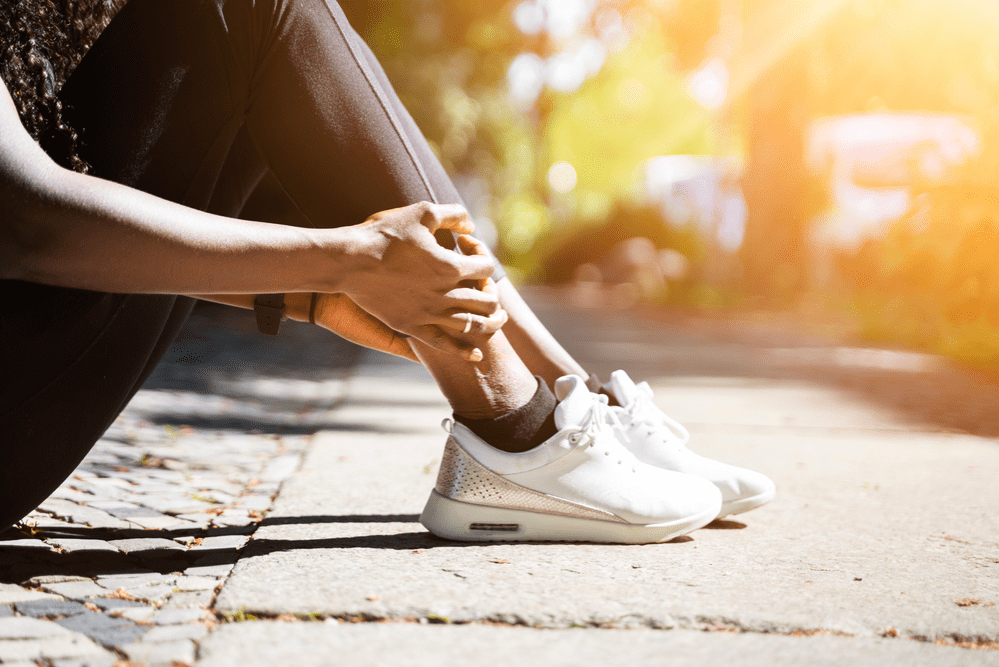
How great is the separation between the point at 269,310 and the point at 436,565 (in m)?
0.55

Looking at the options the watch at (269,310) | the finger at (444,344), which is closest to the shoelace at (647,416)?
the finger at (444,344)

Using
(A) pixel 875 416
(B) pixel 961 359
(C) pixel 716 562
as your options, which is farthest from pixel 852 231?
(C) pixel 716 562

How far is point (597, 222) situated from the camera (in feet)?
65.6

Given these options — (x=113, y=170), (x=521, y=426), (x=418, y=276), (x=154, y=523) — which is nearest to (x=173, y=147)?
(x=113, y=170)

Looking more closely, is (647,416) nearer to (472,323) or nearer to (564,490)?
(564,490)

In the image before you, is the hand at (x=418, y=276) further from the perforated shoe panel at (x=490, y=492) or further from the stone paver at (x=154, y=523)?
the stone paver at (x=154, y=523)

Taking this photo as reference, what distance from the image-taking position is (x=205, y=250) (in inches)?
51.6

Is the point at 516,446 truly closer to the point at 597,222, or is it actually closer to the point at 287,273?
the point at 287,273

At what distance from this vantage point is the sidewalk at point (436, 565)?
1.28 metres

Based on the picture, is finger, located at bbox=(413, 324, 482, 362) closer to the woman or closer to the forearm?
the woman

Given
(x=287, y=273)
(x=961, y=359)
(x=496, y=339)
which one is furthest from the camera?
(x=961, y=359)

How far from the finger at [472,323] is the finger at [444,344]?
0.02 m

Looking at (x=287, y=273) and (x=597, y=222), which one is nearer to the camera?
(x=287, y=273)

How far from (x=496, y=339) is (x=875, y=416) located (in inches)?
108
